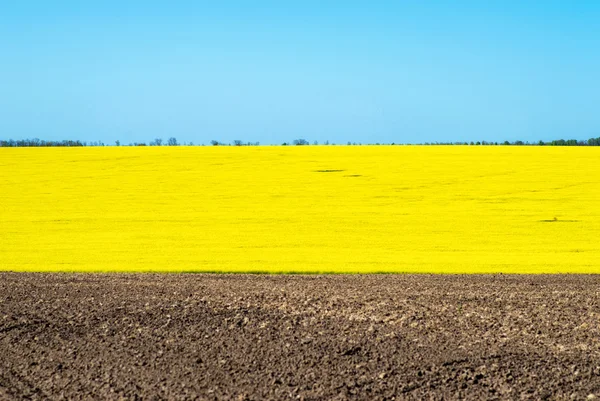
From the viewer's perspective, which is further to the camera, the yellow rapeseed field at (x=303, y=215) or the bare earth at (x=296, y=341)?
the yellow rapeseed field at (x=303, y=215)

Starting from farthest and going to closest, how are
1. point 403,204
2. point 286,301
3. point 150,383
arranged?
1. point 403,204
2. point 286,301
3. point 150,383

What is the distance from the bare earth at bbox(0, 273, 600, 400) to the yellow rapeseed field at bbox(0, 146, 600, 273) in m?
3.24

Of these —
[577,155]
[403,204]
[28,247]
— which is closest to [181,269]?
[28,247]

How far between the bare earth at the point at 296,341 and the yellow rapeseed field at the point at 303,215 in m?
3.24

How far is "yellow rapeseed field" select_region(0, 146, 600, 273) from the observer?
14.6m

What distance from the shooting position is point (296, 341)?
7.92m

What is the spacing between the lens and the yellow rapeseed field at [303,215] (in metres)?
14.6

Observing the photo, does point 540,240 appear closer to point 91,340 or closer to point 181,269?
point 181,269

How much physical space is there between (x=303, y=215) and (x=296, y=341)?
45.0 feet

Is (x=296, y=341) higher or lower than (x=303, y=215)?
lower

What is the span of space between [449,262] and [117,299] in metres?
6.89

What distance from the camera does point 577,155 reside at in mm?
43156

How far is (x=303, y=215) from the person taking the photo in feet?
70.8

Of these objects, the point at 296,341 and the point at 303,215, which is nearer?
Result: the point at 296,341
